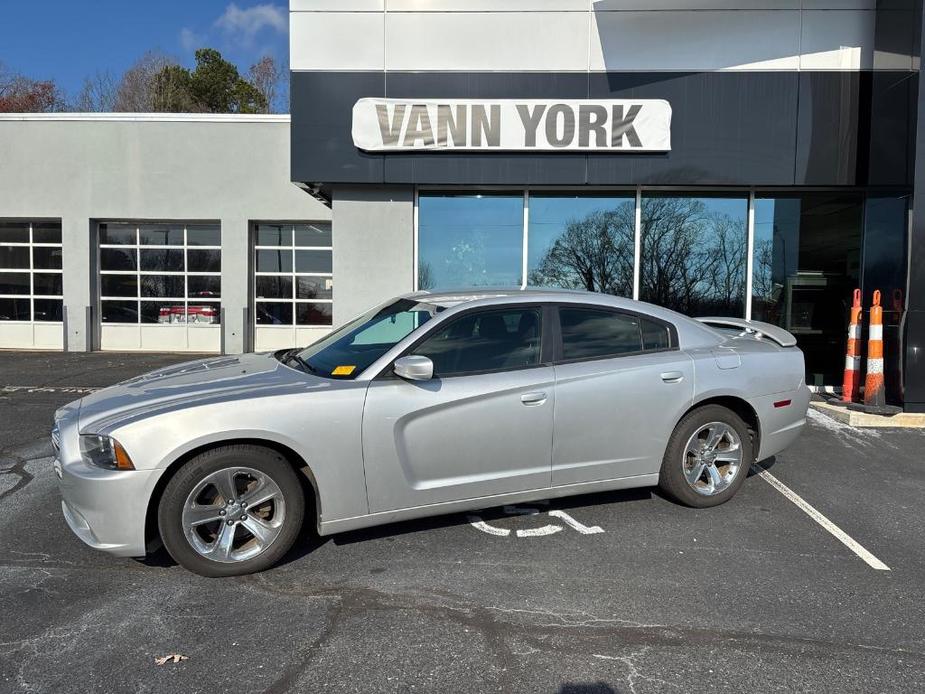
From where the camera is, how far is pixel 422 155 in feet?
30.0

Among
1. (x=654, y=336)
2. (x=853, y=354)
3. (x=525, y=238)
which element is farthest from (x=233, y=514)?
(x=853, y=354)

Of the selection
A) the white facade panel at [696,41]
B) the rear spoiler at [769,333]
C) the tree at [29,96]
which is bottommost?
the rear spoiler at [769,333]

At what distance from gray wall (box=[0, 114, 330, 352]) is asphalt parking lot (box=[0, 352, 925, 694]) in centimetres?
1064

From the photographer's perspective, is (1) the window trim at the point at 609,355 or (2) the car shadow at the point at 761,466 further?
(2) the car shadow at the point at 761,466

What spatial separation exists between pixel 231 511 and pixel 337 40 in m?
7.67

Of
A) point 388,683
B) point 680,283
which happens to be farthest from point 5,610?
point 680,283

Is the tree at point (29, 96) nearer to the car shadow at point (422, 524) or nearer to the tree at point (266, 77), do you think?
the tree at point (266, 77)

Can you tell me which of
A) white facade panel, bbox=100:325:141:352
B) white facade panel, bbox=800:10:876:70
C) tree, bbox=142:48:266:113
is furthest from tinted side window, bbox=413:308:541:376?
tree, bbox=142:48:266:113

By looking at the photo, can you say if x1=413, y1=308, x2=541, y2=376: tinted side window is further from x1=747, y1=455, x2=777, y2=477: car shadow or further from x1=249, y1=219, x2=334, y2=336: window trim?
x1=249, y1=219, x2=334, y2=336: window trim

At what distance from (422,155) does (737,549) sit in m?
6.85

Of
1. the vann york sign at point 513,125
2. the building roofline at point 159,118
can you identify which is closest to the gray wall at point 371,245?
the vann york sign at point 513,125

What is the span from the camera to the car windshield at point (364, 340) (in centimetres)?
397

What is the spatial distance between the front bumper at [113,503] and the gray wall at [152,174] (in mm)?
11783

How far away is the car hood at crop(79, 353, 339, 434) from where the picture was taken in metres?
3.45
